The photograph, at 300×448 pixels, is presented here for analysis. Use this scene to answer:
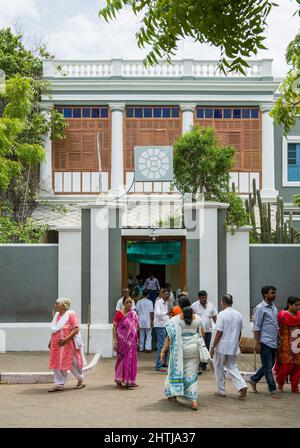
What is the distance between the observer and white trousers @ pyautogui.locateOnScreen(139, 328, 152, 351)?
16.7 meters

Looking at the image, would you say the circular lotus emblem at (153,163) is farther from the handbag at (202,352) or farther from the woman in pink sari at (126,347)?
the handbag at (202,352)

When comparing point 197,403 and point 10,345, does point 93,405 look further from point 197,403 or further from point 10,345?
point 10,345

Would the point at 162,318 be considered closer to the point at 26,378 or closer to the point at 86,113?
the point at 26,378

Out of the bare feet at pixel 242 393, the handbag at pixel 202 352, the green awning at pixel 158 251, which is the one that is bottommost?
the bare feet at pixel 242 393

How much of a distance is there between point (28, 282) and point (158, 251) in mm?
4312

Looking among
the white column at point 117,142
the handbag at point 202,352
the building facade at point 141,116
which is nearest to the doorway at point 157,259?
the building facade at point 141,116

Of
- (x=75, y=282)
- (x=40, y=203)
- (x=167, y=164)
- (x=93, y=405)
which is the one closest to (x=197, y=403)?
(x=93, y=405)

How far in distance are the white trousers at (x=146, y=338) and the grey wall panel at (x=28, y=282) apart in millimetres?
2101

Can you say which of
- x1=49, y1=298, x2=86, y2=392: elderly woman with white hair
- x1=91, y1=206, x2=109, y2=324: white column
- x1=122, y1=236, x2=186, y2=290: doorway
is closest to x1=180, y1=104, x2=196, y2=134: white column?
x1=122, y1=236, x2=186, y2=290: doorway

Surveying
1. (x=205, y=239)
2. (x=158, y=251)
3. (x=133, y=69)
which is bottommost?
(x=158, y=251)

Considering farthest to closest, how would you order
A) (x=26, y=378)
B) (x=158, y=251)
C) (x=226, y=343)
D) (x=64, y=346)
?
(x=158, y=251), (x=26, y=378), (x=64, y=346), (x=226, y=343)

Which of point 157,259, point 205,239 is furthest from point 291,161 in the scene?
point 205,239

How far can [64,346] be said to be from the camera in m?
11.9

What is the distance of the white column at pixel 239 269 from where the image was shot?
16828mm
